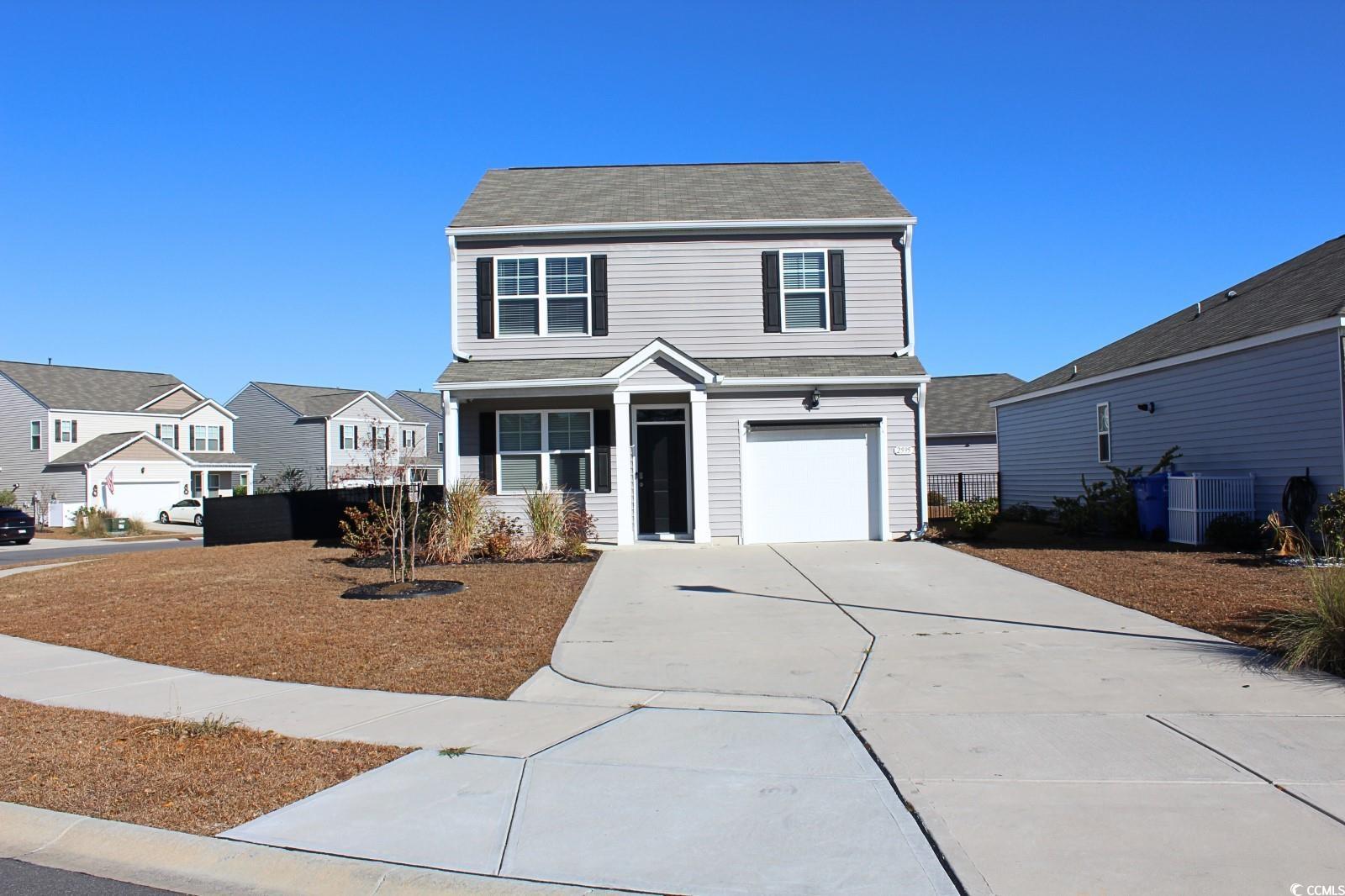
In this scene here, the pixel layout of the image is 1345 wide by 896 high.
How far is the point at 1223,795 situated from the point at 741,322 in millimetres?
13908

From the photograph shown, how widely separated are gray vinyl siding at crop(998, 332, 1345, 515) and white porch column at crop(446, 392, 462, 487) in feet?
45.0

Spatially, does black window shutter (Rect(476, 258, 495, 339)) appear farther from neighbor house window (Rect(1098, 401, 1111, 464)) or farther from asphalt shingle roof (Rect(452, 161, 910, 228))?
neighbor house window (Rect(1098, 401, 1111, 464))

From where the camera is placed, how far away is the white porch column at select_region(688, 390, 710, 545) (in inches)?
664

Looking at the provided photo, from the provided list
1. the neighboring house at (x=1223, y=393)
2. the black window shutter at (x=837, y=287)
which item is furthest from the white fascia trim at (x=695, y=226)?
the neighboring house at (x=1223, y=393)

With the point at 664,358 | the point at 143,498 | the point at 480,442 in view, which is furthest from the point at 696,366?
the point at 143,498

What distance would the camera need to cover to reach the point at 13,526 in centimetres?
3278

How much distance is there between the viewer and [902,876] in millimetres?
4000

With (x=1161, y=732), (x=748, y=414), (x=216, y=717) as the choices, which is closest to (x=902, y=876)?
(x=1161, y=732)

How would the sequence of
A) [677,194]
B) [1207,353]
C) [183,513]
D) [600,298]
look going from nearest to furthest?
[1207,353], [600,298], [677,194], [183,513]

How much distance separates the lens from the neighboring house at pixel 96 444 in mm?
44906

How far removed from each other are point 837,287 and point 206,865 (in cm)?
1534

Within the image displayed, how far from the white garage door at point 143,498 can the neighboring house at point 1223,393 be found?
41.6m

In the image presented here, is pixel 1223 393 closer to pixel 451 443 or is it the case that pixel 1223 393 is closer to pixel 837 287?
pixel 837 287

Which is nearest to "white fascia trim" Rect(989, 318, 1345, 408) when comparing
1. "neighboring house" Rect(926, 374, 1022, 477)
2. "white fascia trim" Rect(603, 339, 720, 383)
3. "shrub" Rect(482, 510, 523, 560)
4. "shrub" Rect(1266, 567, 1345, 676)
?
"shrub" Rect(1266, 567, 1345, 676)
